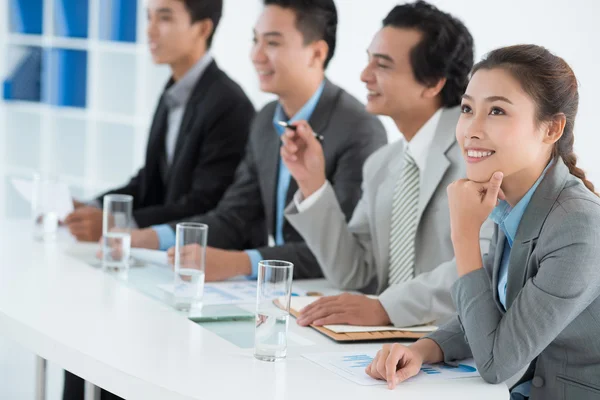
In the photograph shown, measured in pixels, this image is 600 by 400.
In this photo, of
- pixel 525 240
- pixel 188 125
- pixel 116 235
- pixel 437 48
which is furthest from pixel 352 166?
pixel 525 240

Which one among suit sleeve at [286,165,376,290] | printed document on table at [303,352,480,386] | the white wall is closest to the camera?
printed document on table at [303,352,480,386]

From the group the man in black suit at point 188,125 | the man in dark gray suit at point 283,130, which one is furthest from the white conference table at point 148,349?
the man in black suit at point 188,125

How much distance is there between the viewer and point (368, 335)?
6.23 ft

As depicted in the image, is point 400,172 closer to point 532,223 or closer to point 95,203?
point 532,223

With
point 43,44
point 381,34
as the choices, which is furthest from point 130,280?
point 43,44

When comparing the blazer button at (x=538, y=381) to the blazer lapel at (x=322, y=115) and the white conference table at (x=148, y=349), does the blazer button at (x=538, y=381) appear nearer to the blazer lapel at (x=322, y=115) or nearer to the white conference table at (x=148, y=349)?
the white conference table at (x=148, y=349)

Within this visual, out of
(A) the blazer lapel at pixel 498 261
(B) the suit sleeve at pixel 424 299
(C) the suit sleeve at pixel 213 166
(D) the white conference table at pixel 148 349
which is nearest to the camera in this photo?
(D) the white conference table at pixel 148 349

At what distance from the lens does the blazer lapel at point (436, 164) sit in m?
2.29

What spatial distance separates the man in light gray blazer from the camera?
7.61 ft

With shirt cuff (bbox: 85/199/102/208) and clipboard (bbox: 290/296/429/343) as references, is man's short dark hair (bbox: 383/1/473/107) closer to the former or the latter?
clipboard (bbox: 290/296/429/343)

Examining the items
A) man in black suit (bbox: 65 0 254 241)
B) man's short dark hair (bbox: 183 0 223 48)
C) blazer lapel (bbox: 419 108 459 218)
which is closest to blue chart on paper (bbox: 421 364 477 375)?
blazer lapel (bbox: 419 108 459 218)

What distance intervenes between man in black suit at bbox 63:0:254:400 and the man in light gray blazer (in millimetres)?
927

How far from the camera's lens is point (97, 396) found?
6.37 ft

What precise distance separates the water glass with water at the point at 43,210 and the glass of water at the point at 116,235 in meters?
0.40
